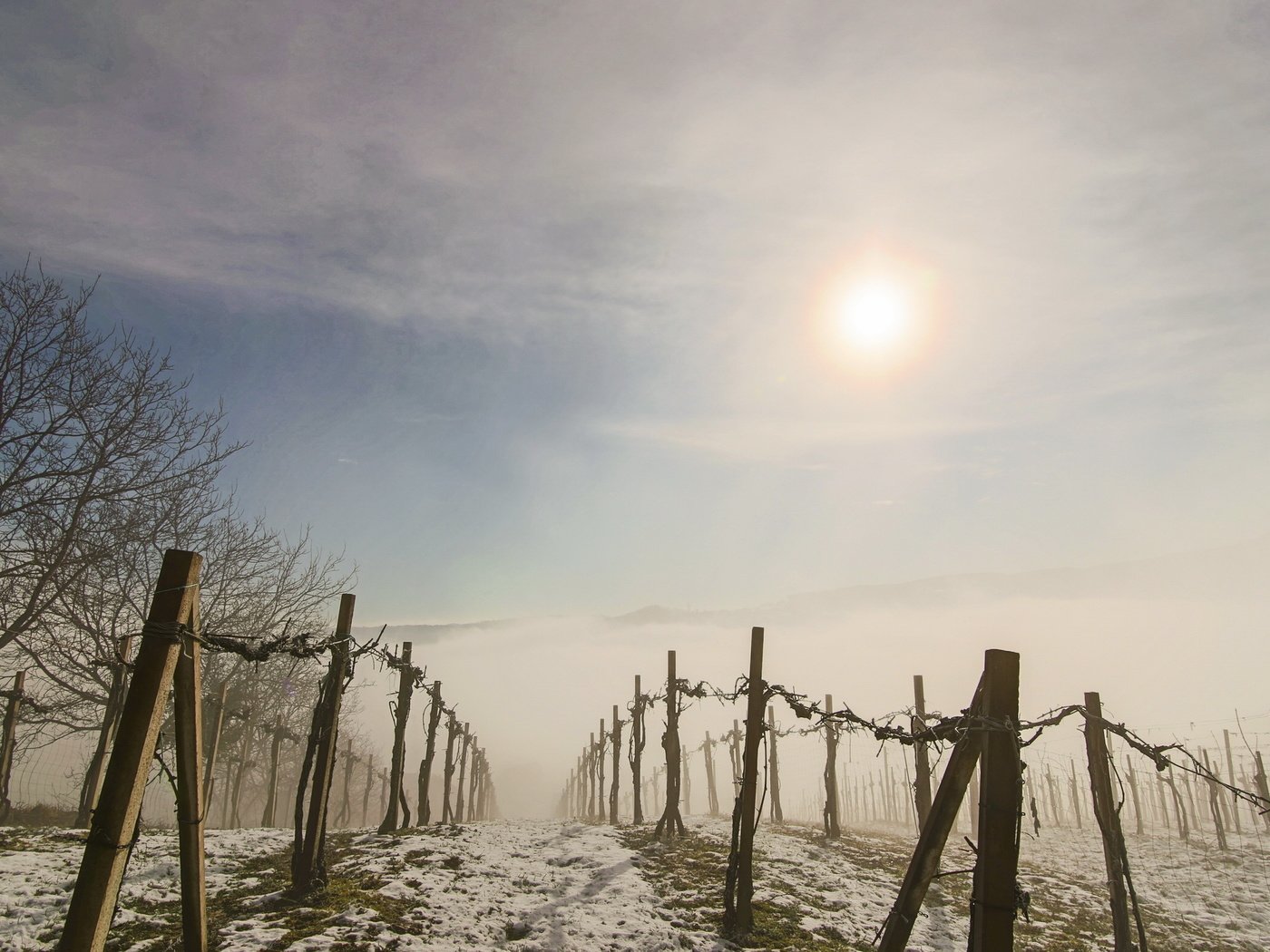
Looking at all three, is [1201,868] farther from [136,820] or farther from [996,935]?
[136,820]

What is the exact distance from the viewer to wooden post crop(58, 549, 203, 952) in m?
4.36

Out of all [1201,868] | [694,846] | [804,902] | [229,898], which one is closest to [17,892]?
[229,898]

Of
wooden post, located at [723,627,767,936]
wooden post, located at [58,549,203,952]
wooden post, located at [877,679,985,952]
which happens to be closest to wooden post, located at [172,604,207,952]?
wooden post, located at [58,549,203,952]

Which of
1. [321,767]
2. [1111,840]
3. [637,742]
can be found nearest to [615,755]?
[637,742]

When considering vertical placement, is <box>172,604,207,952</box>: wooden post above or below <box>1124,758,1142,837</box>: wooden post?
above

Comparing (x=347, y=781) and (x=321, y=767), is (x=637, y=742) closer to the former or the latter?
(x=321, y=767)

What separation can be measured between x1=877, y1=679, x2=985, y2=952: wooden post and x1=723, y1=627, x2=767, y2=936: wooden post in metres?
4.38

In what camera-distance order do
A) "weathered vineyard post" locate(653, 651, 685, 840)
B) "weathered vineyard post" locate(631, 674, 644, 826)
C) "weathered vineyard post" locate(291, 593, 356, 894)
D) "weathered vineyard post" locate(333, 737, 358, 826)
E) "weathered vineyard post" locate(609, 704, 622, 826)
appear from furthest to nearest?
"weathered vineyard post" locate(333, 737, 358, 826) → "weathered vineyard post" locate(609, 704, 622, 826) → "weathered vineyard post" locate(631, 674, 644, 826) → "weathered vineyard post" locate(653, 651, 685, 840) → "weathered vineyard post" locate(291, 593, 356, 894)

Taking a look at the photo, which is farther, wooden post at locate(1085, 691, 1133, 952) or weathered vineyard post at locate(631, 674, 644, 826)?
weathered vineyard post at locate(631, 674, 644, 826)

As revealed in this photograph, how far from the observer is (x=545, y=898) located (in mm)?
11234

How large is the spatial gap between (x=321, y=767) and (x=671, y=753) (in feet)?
44.5

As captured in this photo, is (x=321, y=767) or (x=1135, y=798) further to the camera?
(x=1135, y=798)

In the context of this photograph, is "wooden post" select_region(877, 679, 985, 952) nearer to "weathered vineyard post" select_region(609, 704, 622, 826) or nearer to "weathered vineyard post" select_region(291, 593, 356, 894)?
"weathered vineyard post" select_region(291, 593, 356, 894)

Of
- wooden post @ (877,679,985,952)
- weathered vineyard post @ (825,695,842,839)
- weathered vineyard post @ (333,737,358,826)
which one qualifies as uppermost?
wooden post @ (877,679,985,952)
